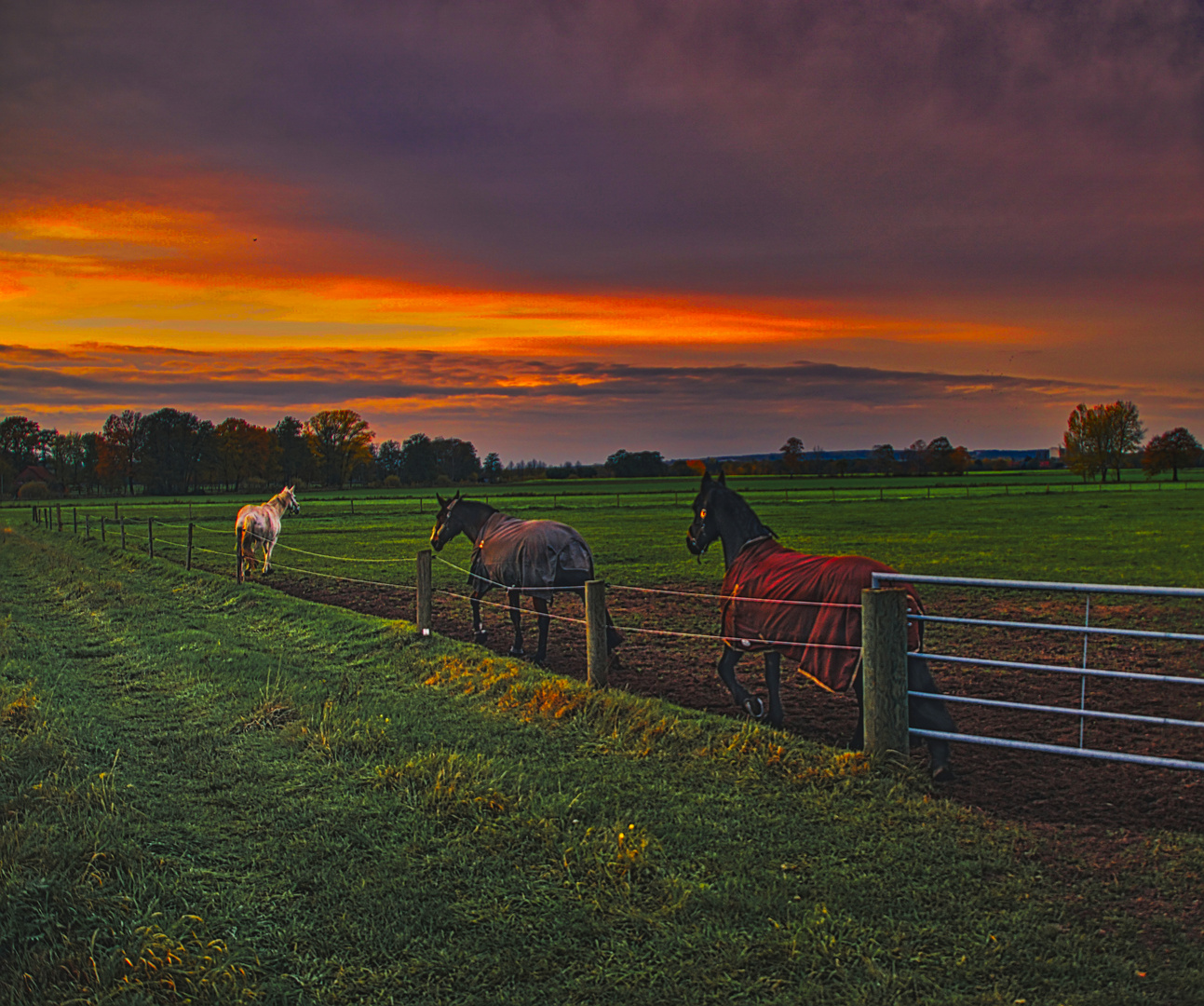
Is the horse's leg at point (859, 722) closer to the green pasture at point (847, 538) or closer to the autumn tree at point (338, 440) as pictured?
the green pasture at point (847, 538)

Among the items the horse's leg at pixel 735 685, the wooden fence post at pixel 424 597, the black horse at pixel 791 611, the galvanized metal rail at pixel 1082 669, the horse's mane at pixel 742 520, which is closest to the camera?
the galvanized metal rail at pixel 1082 669

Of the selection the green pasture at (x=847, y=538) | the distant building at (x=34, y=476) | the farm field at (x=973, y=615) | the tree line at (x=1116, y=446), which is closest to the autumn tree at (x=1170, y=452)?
the tree line at (x=1116, y=446)

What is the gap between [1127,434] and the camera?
433ft

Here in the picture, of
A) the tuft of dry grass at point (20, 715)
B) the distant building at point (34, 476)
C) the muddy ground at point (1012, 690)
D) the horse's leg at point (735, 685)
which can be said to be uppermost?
the distant building at point (34, 476)

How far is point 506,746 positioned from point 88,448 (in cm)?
14055

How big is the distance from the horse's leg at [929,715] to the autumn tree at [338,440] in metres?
116

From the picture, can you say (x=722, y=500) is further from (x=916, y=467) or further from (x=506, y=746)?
(x=916, y=467)

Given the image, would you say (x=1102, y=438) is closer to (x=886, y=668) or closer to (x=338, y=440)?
(x=338, y=440)

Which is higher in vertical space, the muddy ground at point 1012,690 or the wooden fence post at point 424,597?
the wooden fence post at point 424,597

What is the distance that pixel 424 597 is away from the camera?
1111cm

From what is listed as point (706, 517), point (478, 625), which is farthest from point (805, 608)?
point (478, 625)

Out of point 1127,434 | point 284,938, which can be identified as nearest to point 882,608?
point 284,938

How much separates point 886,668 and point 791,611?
108 centimetres

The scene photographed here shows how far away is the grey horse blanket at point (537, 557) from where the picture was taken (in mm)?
10656
